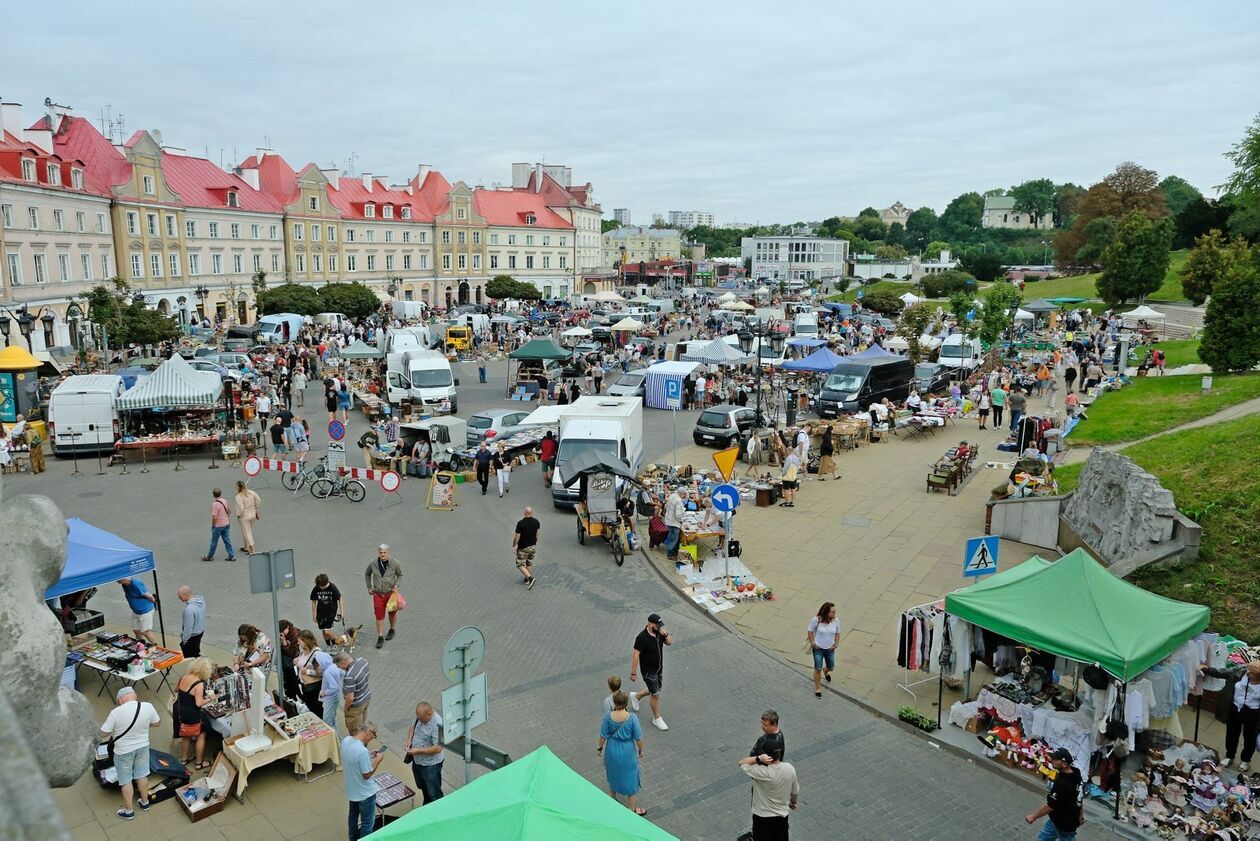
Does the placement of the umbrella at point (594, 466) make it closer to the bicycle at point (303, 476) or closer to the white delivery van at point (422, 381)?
the bicycle at point (303, 476)

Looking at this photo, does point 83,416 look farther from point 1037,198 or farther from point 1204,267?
point 1037,198

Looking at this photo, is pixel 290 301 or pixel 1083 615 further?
pixel 290 301

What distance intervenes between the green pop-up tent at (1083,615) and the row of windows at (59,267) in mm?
45935

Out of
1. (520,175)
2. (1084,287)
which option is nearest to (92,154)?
(520,175)

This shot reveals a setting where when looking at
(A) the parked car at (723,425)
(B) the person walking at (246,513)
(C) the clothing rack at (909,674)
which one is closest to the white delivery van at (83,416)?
(B) the person walking at (246,513)

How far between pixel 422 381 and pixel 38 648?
1157 inches

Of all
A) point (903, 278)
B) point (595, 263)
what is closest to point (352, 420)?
point (595, 263)

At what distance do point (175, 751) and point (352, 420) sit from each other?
873 inches

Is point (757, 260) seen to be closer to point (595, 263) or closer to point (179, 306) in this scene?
point (595, 263)

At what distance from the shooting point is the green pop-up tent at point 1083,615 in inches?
351

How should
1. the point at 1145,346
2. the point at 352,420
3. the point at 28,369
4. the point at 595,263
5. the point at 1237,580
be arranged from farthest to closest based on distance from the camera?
1. the point at 595,263
2. the point at 1145,346
3. the point at 352,420
4. the point at 28,369
5. the point at 1237,580

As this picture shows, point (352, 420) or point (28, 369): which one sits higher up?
point (28, 369)

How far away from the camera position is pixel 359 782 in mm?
7660

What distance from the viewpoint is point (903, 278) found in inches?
4791
